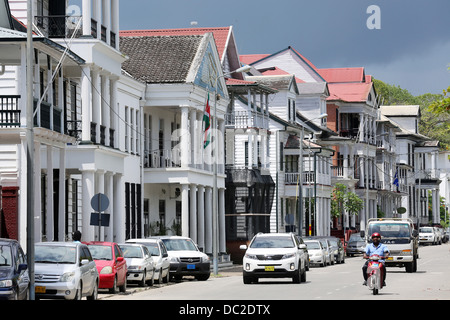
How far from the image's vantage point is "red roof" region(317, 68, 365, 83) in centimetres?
10362

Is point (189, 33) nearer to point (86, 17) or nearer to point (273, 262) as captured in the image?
point (86, 17)

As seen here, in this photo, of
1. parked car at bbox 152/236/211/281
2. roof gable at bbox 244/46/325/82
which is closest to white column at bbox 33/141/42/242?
parked car at bbox 152/236/211/281

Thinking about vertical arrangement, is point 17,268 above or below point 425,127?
below

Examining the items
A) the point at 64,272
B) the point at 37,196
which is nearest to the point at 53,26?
the point at 37,196

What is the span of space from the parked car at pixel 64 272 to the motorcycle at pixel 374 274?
7.20 metres

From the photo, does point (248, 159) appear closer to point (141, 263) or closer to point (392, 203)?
point (141, 263)

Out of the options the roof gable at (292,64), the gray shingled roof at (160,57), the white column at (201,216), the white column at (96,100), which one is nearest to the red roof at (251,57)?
the roof gable at (292,64)

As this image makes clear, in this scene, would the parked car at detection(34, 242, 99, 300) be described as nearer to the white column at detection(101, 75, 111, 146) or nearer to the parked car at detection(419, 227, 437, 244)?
the white column at detection(101, 75, 111, 146)

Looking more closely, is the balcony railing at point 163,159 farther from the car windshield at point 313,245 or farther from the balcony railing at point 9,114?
the balcony railing at point 9,114

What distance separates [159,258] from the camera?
124ft

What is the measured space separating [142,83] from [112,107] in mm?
8984

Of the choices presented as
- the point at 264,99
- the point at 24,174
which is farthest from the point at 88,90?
the point at 264,99

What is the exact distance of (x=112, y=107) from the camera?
4378cm
